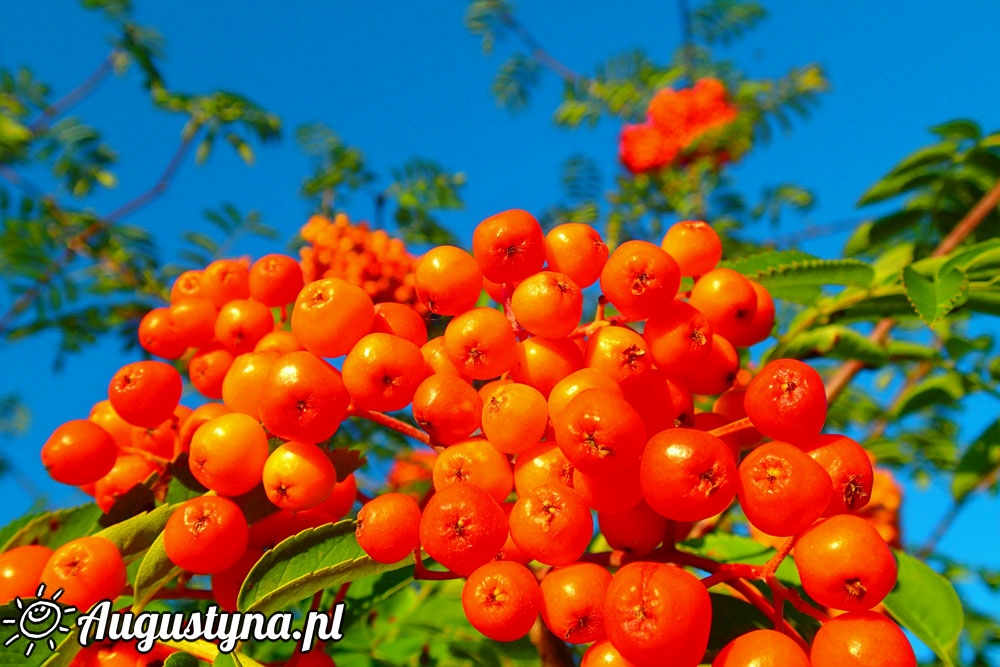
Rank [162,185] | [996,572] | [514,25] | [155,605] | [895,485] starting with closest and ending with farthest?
[155,605]
[996,572]
[895,485]
[162,185]
[514,25]

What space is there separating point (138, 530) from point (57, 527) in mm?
359

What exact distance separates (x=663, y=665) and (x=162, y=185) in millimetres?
5061

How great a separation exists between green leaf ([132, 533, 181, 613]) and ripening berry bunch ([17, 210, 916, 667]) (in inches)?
1.7

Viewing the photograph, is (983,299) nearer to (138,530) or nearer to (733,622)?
(733,622)

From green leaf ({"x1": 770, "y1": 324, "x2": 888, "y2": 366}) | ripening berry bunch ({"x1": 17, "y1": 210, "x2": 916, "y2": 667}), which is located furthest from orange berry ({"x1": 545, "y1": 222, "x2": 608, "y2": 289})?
green leaf ({"x1": 770, "y1": 324, "x2": 888, "y2": 366})

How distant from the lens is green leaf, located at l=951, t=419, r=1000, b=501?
2.48 meters

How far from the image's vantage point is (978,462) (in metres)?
2.57

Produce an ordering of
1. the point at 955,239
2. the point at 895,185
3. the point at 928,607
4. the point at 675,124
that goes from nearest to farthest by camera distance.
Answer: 1. the point at 928,607
2. the point at 955,239
3. the point at 895,185
4. the point at 675,124

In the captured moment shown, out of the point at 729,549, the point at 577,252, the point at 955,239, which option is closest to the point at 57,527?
the point at 577,252

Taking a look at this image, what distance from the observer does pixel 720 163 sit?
21.9 ft

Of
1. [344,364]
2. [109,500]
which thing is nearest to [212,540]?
[344,364]

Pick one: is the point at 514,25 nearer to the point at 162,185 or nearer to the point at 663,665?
the point at 162,185

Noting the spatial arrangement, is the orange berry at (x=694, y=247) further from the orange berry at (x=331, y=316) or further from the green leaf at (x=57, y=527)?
the green leaf at (x=57, y=527)
